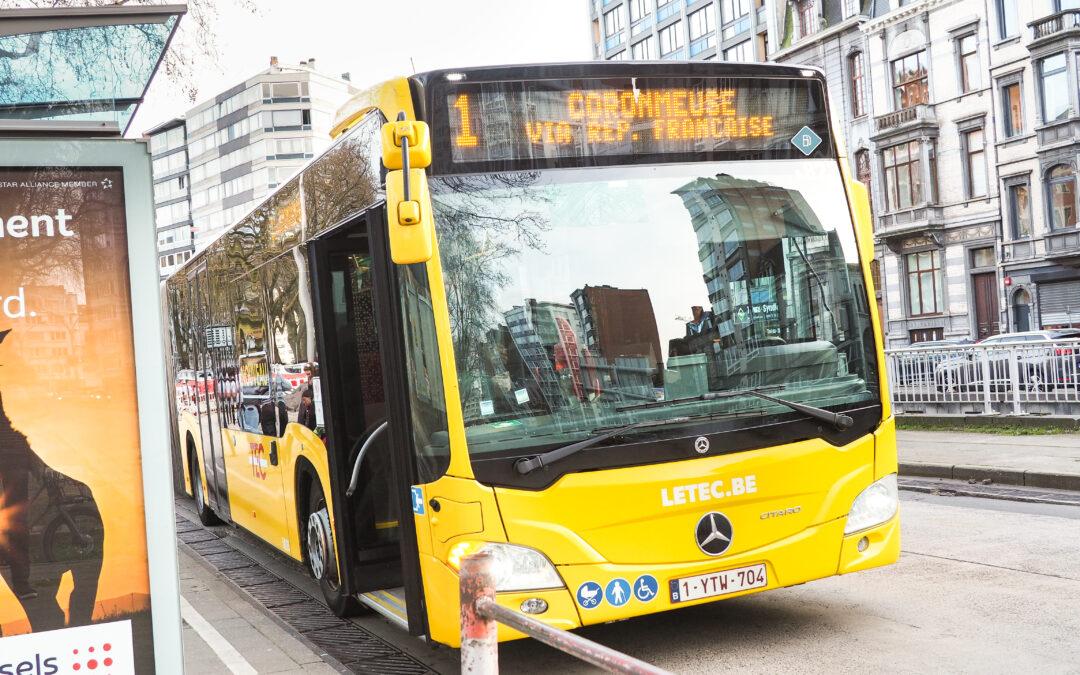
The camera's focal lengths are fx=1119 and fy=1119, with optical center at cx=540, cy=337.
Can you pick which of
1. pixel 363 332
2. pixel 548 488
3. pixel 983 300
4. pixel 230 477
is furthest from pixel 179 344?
pixel 983 300

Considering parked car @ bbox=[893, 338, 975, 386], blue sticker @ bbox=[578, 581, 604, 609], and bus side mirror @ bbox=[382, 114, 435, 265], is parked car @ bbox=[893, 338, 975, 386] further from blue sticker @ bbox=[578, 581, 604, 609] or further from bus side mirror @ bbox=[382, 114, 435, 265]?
bus side mirror @ bbox=[382, 114, 435, 265]

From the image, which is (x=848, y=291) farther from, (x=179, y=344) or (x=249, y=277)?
(x=179, y=344)

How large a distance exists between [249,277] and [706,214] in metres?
4.49

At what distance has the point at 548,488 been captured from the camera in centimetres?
Answer: 514

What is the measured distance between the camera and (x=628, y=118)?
5.65m

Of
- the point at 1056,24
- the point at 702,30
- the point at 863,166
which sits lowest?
the point at 863,166

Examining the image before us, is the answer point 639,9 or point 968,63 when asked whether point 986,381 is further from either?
point 639,9

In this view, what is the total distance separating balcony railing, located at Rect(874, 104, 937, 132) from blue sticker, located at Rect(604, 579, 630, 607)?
130 feet

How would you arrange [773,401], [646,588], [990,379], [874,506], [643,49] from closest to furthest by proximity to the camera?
[646,588] → [773,401] → [874,506] → [990,379] → [643,49]

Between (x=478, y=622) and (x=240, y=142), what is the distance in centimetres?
10402

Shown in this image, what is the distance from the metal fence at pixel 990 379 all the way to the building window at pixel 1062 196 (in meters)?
21.7

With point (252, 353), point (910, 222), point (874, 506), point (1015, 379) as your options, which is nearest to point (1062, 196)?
point (910, 222)

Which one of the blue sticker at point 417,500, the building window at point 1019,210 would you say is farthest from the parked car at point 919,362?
the building window at point 1019,210

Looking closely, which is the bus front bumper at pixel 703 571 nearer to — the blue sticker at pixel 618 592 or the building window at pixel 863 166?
the blue sticker at pixel 618 592
